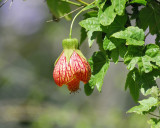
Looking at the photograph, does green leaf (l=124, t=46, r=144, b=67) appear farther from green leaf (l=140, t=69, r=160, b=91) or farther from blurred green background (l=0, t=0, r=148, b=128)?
blurred green background (l=0, t=0, r=148, b=128)

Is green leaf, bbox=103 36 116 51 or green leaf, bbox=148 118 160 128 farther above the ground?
green leaf, bbox=103 36 116 51

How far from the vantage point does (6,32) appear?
20.5 ft

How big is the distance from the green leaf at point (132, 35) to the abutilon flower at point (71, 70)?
6.5 inches

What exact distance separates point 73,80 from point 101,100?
3566 millimetres

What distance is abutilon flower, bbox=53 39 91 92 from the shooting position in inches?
44.3

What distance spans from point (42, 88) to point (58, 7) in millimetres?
3917

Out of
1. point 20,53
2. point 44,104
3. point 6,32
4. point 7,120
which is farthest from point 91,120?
point 6,32

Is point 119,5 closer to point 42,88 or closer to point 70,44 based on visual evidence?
point 70,44

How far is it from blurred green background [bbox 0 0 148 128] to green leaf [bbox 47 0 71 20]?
237 centimetres

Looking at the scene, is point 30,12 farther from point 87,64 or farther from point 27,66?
point 87,64

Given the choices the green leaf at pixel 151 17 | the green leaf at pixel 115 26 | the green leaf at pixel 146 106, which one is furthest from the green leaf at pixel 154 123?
the green leaf at pixel 151 17

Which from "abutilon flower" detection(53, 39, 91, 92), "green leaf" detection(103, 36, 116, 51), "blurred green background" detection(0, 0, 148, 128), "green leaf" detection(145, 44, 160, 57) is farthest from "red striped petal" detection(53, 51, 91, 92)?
"blurred green background" detection(0, 0, 148, 128)

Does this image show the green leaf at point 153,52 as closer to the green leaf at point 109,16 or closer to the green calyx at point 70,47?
the green leaf at point 109,16

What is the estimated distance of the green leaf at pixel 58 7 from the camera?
138 cm
